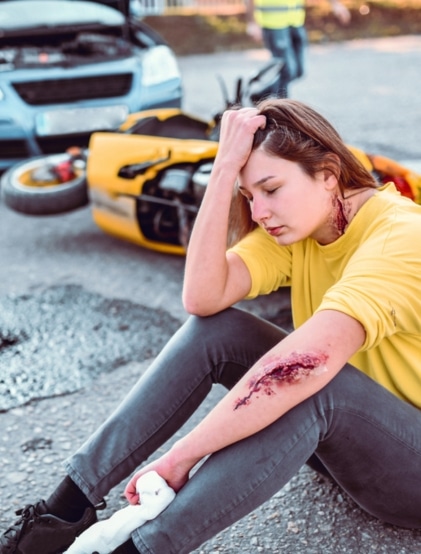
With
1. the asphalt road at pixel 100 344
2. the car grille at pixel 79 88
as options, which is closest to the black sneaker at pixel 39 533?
the asphalt road at pixel 100 344

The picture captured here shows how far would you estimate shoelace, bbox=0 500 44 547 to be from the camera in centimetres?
194

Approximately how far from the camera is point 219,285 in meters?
2.06

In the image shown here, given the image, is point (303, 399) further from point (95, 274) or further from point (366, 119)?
point (366, 119)

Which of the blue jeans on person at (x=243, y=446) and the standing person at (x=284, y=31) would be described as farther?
the standing person at (x=284, y=31)

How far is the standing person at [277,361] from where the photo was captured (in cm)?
173

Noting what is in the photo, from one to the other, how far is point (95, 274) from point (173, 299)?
58cm

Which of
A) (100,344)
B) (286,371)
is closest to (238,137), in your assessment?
(286,371)

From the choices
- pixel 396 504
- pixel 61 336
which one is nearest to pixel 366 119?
pixel 61 336

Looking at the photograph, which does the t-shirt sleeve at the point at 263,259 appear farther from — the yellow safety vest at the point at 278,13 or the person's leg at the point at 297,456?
the yellow safety vest at the point at 278,13

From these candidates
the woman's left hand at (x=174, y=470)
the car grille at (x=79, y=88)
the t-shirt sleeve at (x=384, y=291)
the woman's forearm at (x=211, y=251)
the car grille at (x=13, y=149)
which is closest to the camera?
the t-shirt sleeve at (x=384, y=291)

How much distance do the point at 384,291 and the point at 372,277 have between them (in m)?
0.04

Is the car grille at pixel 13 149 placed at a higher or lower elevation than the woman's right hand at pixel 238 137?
lower

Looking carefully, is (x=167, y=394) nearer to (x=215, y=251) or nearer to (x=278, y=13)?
(x=215, y=251)

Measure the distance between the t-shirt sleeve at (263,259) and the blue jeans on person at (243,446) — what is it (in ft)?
0.51
